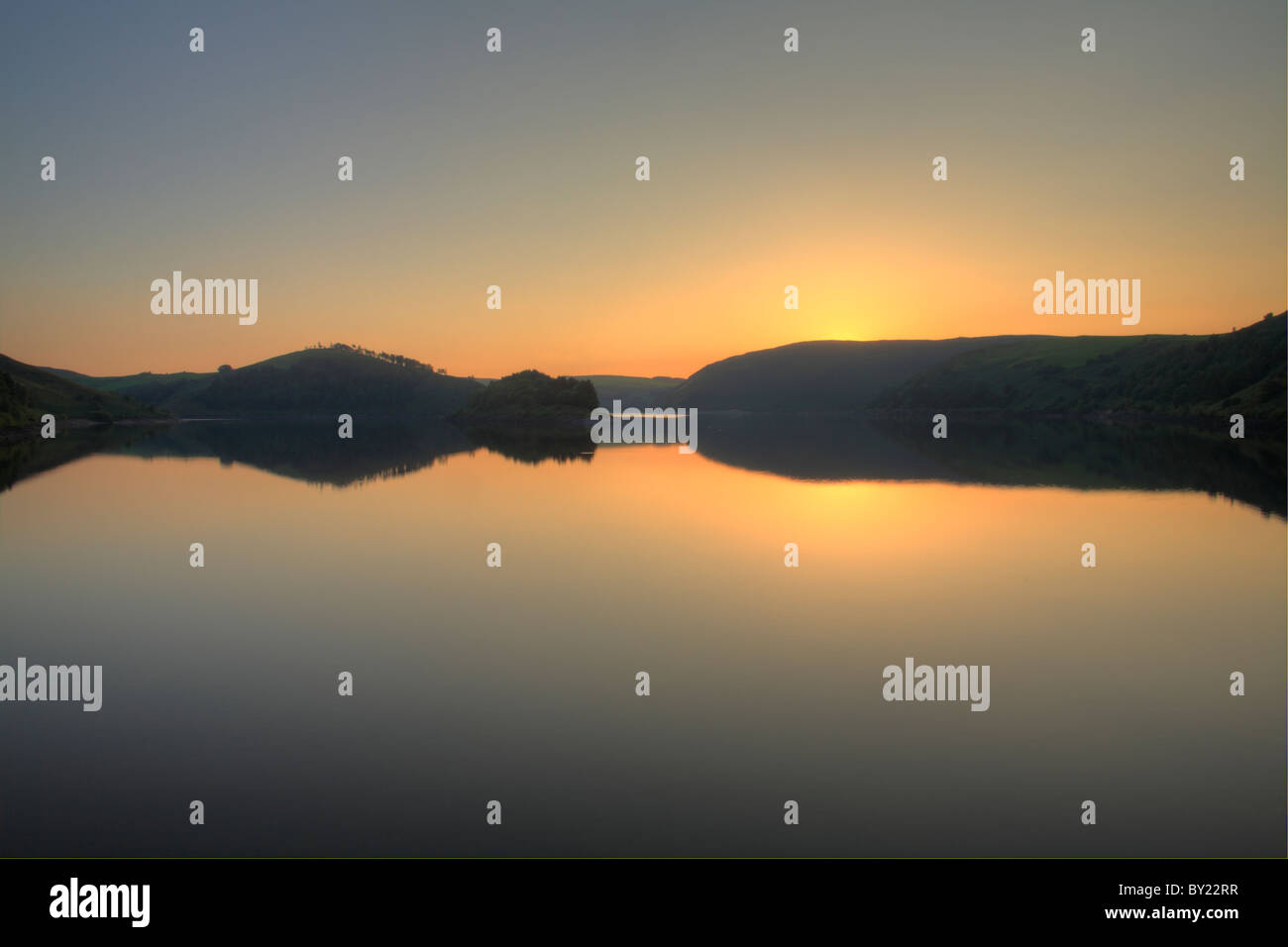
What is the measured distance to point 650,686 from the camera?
34.4 ft

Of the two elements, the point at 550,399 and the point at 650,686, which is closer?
the point at 650,686

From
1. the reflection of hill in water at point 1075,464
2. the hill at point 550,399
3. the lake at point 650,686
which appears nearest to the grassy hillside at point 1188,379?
the reflection of hill in water at point 1075,464

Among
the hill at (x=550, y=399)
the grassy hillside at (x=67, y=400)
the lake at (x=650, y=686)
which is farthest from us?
the hill at (x=550, y=399)

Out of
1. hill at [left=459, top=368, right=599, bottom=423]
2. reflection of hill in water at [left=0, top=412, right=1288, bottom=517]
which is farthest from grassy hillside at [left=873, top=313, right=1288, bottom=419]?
hill at [left=459, top=368, right=599, bottom=423]

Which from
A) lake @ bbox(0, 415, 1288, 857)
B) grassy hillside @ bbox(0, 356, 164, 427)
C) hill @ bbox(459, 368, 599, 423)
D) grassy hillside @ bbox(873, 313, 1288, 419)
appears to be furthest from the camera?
hill @ bbox(459, 368, 599, 423)

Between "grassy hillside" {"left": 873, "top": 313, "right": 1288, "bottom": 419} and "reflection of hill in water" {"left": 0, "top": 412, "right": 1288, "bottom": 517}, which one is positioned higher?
"grassy hillside" {"left": 873, "top": 313, "right": 1288, "bottom": 419}

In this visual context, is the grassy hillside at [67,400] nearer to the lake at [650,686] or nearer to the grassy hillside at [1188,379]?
the lake at [650,686]

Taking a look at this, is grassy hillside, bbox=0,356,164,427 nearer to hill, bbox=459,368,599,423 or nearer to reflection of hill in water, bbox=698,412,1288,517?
hill, bbox=459,368,599,423

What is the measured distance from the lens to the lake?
7.15 m

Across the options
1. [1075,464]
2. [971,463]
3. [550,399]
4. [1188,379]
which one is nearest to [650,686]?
[971,463]

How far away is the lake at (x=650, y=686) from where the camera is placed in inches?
282

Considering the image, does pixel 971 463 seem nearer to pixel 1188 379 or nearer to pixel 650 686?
pixel 650 686
